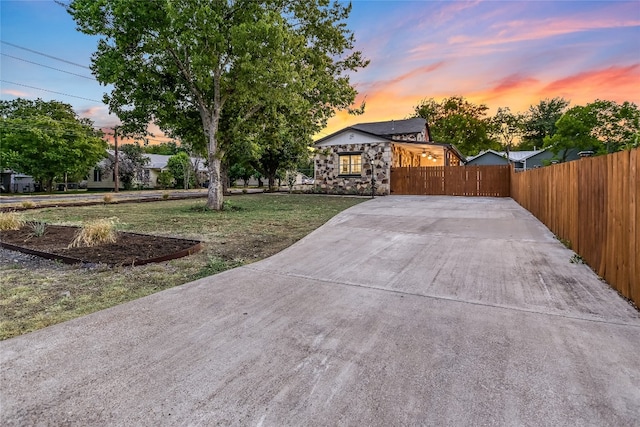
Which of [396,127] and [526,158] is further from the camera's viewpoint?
[526,158]

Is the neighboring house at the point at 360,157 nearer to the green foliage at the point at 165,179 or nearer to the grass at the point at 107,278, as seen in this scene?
the grass at the point at 107,278

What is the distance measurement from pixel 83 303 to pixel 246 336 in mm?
1916

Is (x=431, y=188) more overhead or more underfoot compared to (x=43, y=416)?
more overhead

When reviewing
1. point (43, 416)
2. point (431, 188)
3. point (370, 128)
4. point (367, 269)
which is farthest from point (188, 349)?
point (370, 128)

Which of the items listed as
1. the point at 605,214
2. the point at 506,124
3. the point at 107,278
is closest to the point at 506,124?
the point at 506,124

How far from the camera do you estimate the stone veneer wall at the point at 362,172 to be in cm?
1950

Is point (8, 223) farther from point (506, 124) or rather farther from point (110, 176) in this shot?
point (506, 124)

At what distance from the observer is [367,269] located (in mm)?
4594

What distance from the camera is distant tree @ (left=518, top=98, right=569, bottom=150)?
1793 inches

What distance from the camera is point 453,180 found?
19.0 m

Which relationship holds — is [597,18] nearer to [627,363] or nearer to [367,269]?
[367,269]

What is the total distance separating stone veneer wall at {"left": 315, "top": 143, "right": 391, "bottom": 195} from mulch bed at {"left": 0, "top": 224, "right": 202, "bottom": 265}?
13835mm

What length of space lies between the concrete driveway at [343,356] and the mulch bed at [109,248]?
1.53m

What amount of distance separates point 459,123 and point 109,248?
4541 centimetres
